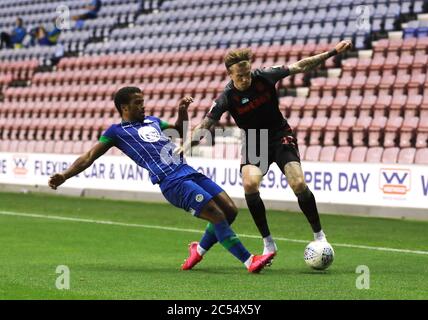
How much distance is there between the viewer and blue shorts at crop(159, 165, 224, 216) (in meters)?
9.42

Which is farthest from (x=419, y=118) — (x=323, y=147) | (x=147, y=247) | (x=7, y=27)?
(x=7, y=27)

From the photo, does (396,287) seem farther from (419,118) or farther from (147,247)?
(419,118)

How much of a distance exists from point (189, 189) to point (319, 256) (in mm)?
1439

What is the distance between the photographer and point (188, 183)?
9.52 m

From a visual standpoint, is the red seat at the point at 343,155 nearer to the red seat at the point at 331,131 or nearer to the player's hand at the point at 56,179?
the red seat at the point at 331,131

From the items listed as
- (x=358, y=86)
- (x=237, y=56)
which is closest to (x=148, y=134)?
(x=237, y=56)

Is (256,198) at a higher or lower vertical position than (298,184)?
lower

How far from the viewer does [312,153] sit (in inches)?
819

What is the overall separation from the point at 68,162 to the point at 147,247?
11.5 m

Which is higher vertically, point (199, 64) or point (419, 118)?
point (199, 64)

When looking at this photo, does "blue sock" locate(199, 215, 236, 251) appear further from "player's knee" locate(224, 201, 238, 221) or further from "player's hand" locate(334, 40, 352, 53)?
"player's hand" locate(334, 40, 352, 53)

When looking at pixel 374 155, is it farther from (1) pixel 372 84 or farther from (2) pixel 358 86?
(2) pixel 358 86

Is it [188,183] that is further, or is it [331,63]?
[331,63]
